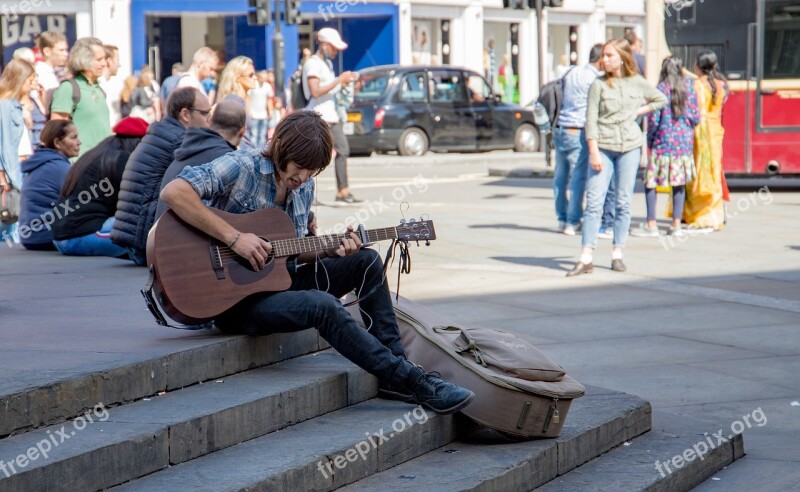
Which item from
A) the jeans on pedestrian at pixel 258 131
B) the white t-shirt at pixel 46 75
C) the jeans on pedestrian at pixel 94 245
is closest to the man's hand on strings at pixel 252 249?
the jeans on pedestrian at pixel 94 245

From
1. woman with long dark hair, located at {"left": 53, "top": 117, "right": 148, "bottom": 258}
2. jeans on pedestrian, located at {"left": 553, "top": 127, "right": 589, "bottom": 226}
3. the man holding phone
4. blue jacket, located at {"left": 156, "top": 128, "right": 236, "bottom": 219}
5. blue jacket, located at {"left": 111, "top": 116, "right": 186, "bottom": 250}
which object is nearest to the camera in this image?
blue jacket, located at {"left": 156, "top": 128, "right": 236, "bottom": 219}

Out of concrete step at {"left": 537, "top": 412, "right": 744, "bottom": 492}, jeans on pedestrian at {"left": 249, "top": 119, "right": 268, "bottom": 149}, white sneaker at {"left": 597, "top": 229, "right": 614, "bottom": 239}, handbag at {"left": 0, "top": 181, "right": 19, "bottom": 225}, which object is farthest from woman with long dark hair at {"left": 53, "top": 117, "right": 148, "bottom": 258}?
jeans on pedestrian at {"left": 249, "top": 119, "right": 268, "bottom": 149}

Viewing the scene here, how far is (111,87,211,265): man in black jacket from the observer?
302 inches

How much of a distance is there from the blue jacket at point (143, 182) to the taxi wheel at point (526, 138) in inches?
743

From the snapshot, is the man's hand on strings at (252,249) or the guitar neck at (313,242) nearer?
the man's hand on strings at (252,249)

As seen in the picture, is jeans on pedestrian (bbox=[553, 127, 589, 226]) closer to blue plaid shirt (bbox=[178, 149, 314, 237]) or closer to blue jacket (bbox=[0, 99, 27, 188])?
blue jacket (bbox=[0, 99, 27, 188])

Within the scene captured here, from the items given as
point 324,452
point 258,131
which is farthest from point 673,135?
point 258,131

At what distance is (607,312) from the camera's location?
27.2 feet

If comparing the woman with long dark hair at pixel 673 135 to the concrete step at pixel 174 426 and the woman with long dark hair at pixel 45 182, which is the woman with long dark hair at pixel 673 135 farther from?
the concrete step at pixel 174 426

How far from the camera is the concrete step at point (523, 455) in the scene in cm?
453

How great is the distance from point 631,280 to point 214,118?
12.3ft

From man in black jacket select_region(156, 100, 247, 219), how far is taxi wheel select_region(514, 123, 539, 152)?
19.3m

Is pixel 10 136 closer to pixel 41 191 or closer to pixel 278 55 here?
pixel 41 191

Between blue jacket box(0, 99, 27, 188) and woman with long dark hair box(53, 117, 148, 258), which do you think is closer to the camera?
woman with long dark hair box(53, 117, 148, 258)
